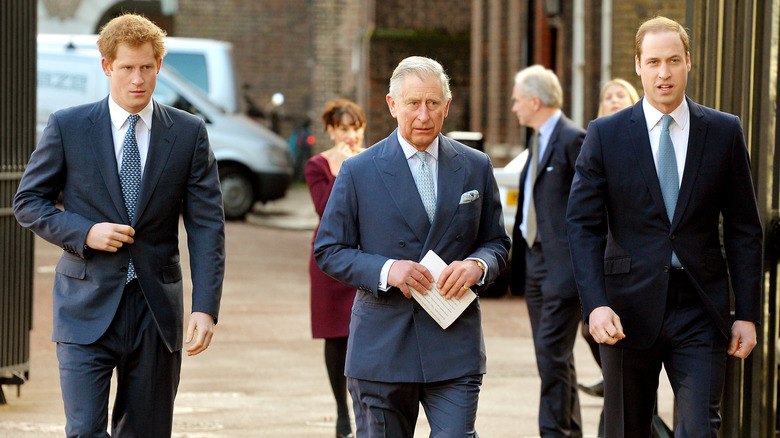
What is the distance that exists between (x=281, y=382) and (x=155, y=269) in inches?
180

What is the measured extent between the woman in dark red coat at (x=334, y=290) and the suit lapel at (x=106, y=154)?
252 centimetres

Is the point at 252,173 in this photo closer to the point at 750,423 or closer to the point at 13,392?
the point at 13,392

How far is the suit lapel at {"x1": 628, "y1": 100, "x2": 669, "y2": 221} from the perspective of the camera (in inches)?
179

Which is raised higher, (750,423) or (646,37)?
(646,37)

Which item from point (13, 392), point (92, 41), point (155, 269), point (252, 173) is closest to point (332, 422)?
point (13, 392)

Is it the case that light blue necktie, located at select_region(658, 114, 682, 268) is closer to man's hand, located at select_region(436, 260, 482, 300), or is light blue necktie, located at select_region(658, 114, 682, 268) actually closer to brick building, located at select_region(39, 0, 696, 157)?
man's hand, located at select_region(436, 260, 482, 300)

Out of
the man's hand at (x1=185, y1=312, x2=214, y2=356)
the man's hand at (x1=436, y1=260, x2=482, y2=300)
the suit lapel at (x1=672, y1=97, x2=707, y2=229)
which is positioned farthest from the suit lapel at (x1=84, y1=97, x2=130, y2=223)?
the suit lapel at (x1=672, y1=97, x2=707, y2=229)

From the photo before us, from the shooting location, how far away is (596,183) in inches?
181

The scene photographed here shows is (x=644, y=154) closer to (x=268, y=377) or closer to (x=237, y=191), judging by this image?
(x=268, y=377)

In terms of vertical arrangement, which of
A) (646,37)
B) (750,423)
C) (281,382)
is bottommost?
(281,382)

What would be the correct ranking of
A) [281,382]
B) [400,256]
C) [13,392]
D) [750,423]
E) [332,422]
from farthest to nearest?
[281,382], [13,392], [332,422], [750,423], [400,256]

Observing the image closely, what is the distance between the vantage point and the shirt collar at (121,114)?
4465mm

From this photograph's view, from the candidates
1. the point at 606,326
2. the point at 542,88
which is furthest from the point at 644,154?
the point at 542,88

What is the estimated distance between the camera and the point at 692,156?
15.0 ft
